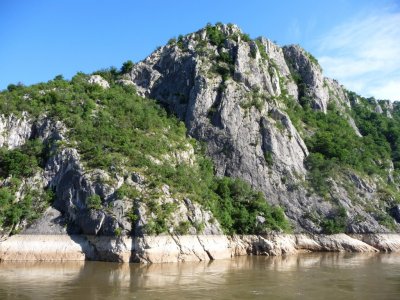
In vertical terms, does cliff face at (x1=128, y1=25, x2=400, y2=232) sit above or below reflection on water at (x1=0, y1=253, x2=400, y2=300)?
above

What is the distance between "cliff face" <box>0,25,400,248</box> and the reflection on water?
25.1 ft

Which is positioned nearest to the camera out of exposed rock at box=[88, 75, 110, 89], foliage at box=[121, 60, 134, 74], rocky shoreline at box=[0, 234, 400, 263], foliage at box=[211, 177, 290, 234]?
rocky shoreline at box=[0, 234, 400, 263]

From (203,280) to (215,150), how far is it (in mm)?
40946

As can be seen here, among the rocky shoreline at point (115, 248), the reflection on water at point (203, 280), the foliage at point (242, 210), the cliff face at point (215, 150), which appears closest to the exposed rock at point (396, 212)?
the cliff face at point (215, 150)

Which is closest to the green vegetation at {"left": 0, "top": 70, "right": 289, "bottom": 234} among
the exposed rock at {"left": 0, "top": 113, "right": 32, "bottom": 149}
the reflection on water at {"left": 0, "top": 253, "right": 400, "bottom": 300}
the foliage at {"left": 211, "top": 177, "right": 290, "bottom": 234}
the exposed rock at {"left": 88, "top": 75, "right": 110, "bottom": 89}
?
the foliage at {"left": 211, "top": 177, "right": 290, "bottom": 234}

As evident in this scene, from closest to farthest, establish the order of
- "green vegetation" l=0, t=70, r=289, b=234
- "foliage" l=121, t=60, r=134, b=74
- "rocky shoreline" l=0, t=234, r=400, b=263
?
1. "rocky shoreline" l=0, t=234, r=400, b=263
2. "green vegetation" l=0, t=70, r=289, b=234
3. "foliage" l=121, t=60, r=134, b=74

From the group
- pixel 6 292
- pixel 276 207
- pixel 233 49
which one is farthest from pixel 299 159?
pixel 6 292

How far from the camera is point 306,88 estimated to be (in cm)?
9975

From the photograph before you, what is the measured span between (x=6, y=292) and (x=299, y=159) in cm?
5691

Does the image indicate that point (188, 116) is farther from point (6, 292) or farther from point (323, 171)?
point (6, 292)

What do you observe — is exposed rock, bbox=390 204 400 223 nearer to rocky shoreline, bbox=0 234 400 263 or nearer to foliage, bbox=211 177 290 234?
foliage, bbox=211 177 290 234

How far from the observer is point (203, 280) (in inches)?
1247

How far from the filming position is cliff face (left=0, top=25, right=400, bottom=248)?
47.0m

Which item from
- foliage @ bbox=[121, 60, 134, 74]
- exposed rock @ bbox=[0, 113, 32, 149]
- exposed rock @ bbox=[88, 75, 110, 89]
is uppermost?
foliage @ bbox=[121, 60, 134, 74]
